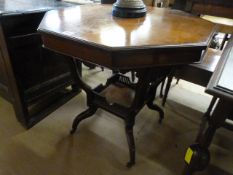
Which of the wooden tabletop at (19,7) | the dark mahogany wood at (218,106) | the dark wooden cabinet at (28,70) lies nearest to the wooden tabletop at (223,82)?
the dark mahogany wood at (218,106)

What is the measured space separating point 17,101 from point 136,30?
109cm

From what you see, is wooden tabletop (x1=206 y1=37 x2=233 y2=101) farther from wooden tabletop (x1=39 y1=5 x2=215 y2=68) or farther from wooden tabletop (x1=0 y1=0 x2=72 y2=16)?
wooden tabletop (x1=0 y1=0 x2=72 y2=16)

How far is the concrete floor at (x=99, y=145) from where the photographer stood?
1.33m

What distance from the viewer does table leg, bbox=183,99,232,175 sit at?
746 mm

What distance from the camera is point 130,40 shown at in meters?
0.84

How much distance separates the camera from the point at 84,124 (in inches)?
66.3

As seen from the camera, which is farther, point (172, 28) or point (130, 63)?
point (172, 28)

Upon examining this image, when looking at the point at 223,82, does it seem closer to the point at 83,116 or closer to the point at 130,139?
the point at 130,139

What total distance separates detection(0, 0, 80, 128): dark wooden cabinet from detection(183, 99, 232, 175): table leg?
871 mm

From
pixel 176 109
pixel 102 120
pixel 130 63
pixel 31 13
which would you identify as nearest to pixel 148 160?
pixel 102 120

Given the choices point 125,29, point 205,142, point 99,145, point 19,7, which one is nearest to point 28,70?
point 19,7

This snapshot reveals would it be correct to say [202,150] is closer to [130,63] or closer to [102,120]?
[130,63]

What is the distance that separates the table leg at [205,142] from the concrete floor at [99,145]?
1.45 feet

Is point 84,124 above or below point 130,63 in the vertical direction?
below
